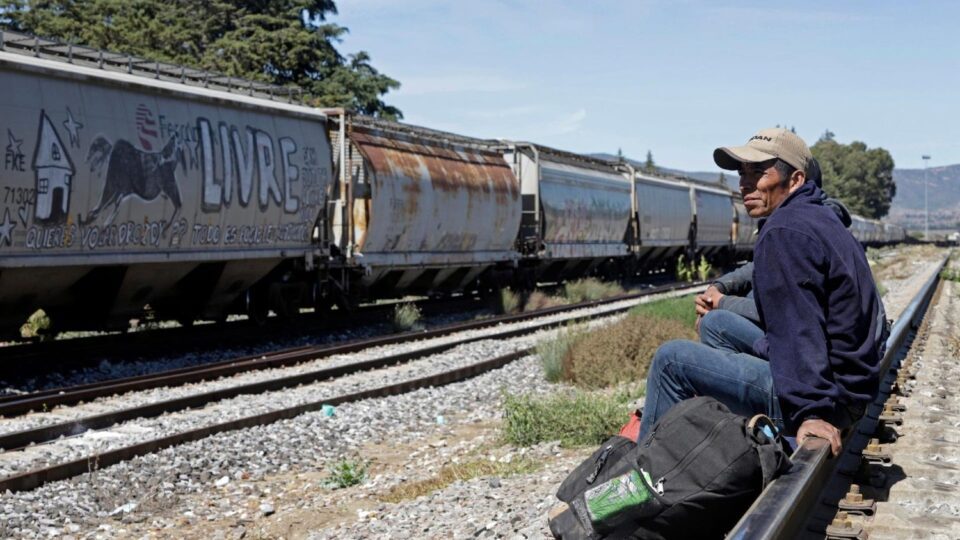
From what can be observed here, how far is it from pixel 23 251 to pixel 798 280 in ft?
33.3

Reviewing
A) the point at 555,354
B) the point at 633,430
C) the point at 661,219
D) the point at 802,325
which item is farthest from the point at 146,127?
the point at 661,219

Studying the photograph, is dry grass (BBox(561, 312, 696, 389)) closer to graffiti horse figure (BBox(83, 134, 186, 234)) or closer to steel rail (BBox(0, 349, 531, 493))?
steel rail (BBox(0, 349, 531, 493))

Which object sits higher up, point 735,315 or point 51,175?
point 51,175

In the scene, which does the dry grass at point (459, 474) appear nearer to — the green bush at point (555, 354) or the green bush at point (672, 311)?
the green bush at point (555, 354)

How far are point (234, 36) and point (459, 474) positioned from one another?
34.0 m

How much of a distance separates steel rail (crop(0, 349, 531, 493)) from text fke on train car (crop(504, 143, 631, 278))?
12.6 meters

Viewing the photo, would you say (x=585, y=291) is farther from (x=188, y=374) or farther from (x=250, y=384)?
(x=250, y=384)

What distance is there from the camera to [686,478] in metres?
3.79

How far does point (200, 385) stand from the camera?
12.1 meters

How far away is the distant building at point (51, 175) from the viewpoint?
1215 centimetres

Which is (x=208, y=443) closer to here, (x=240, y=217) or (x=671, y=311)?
(x=240, y=217)

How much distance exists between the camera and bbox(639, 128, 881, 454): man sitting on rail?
4.09 m

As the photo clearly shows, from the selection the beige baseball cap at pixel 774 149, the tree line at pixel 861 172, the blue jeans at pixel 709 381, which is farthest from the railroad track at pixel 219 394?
the tree line at pixel 861 172

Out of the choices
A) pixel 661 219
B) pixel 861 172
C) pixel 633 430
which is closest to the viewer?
pixel 633 430
